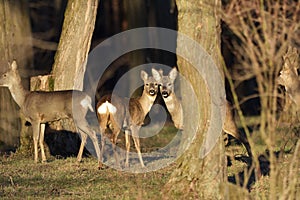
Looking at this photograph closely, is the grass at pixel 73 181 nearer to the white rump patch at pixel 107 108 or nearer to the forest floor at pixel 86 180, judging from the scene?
the forest floor at pixel 86 180

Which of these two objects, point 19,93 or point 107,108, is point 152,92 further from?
point 19,93

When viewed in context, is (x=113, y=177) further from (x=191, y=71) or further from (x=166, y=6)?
(x=166, y=6)

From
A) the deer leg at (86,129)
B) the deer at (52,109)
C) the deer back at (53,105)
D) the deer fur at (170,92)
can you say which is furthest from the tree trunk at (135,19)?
the deer leg at (86,129)

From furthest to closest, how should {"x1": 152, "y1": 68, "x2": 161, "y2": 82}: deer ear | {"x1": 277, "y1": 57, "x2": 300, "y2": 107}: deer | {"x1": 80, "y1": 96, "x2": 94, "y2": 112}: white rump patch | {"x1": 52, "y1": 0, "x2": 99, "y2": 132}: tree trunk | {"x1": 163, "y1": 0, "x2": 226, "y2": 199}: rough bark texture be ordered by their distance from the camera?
{"x1": 277, "y1": 57, "x2": 300, "y2": 107}: deer → {"x1": 152, "y1": 68, "x2": 161, "y2": 82}: deer ear → {"x1": 52, "y1": 0, "x2": 99, "y2": 132}: tree trunk → {"x1": 80, "y1": 96, "x2": 94, "y2": 112}: white rump patch → {"x1": 163, "y1": 0, "x2": 226, "y2": 199}: rough bark texture

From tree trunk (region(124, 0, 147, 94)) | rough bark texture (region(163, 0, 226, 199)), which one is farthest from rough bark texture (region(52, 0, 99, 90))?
tree trunk (region(124, 0, 147, 94))

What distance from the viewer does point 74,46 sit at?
12961 mm

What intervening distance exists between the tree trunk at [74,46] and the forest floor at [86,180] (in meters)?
1.25

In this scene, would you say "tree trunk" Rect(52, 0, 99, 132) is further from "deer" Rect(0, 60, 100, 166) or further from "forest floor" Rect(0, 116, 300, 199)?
"forest floor" Rect(0, 116, 300, 199)

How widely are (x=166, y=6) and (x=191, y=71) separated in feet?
61.7

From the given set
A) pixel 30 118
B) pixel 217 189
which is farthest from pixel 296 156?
pixel 30 118

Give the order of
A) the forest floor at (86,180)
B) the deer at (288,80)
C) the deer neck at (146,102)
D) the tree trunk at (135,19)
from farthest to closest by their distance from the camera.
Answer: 1. the tree trunk at (135,19)
2. the deer at (288,80)
3. the deer neck at (146,102)
4. the forest floor at (86,180)

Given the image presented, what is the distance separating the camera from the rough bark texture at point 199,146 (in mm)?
8094

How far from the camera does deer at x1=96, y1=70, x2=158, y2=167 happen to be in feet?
38.8

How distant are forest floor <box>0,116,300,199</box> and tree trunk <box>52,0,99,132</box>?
125 centimetres
